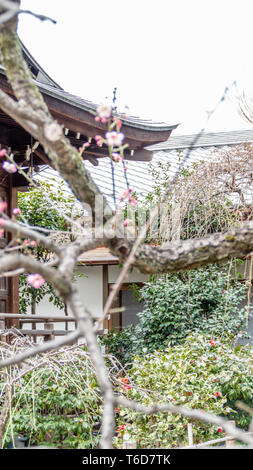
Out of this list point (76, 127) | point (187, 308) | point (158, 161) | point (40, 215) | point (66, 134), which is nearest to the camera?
point (76, 127)

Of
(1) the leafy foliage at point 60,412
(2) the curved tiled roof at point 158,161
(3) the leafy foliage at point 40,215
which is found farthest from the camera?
(2) the curved tiled roof at point 158,161

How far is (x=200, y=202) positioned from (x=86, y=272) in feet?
9.77

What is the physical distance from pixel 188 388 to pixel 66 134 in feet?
8.14

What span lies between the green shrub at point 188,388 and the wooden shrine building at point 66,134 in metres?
1.79

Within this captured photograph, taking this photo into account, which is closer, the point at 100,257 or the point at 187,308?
the point at 187,308

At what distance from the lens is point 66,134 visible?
4750mm

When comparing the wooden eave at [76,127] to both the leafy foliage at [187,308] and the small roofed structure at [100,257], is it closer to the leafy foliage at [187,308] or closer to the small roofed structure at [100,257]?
the leafy foliage at [187,308]

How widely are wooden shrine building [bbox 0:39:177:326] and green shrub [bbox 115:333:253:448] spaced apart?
1.79 metres

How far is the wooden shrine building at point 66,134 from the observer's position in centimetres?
437

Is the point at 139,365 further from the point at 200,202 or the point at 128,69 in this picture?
the point at 128,69

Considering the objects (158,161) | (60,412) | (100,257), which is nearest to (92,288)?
(100,257)

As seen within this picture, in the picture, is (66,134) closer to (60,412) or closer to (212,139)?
(60,412)

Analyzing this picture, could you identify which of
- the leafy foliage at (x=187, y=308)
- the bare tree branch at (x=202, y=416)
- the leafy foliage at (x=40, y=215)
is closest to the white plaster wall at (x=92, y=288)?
the leafy foliage at (x=40, y=215)

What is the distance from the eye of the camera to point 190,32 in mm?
4961
